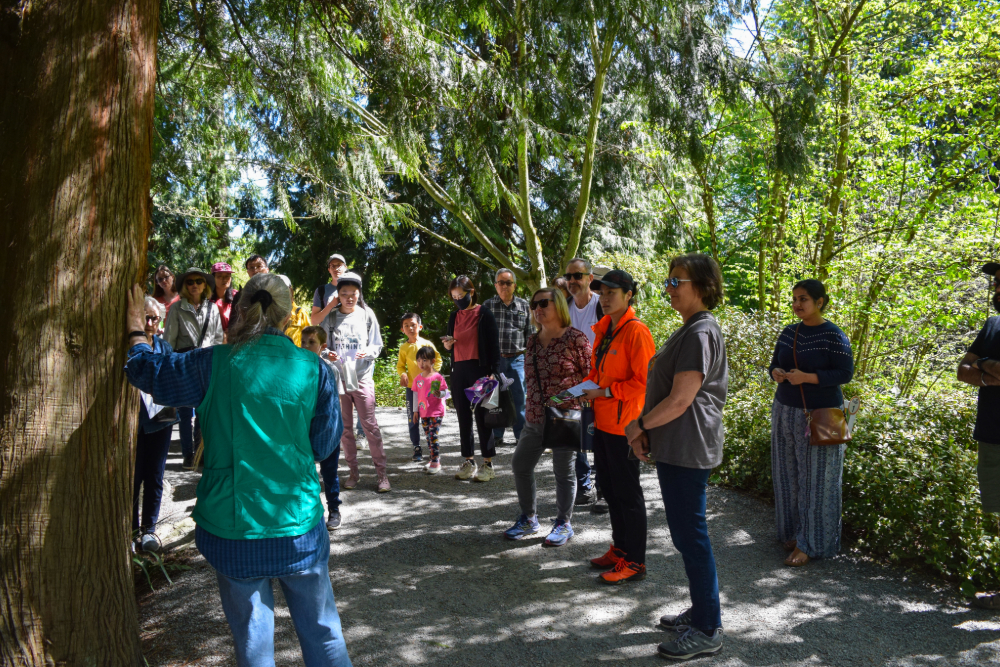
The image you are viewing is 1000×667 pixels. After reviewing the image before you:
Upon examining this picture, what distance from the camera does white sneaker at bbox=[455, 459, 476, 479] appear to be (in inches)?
269

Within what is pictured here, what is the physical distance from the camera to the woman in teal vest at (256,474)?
239cm

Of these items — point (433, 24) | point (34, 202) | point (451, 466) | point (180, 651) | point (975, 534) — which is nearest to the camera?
point (34, 202)

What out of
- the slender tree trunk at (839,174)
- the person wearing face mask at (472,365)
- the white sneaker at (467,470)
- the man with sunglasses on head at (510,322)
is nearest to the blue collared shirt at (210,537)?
the person wearing face mask at (472,365)

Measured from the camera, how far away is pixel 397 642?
11.6 ft

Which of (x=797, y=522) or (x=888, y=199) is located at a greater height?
(x=888, y=199)

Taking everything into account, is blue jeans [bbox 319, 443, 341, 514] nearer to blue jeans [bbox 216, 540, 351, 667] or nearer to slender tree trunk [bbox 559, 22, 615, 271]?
blue jeans [bbox 216, 540, 351, 667]

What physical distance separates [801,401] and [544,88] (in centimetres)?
341

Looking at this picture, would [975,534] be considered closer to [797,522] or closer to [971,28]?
[797,522]

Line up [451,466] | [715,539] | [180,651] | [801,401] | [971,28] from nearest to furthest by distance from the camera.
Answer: [180,651], [801,401], [715,539], [451,466], [971,28]

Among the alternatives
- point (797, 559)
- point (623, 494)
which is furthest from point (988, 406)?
point (623, 494)

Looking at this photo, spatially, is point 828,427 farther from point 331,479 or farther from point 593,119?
point 593,119

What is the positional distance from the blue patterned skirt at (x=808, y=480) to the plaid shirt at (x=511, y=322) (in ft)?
9.95

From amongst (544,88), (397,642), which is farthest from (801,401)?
(544,88)

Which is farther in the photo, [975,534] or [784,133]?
[784,133]
